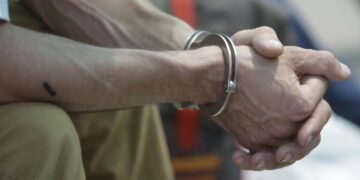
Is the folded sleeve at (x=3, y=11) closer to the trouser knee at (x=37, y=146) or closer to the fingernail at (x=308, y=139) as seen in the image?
Answer: the trouser knee at (x=37, y=146)

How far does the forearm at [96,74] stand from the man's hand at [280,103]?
5cm

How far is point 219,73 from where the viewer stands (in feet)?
4.72

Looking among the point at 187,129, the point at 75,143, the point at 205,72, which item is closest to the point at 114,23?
the point at 205,72

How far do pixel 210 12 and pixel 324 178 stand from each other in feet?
2.04

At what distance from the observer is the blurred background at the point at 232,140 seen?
7.06 ft

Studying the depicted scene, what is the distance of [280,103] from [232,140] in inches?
29.8

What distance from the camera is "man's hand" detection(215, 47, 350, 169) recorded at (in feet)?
4.68

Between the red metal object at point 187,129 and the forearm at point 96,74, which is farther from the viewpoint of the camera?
the red metal object at point 187,129

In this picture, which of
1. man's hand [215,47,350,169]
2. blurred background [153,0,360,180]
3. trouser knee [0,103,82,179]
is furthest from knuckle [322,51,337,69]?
blurred background [153,0,360,180]

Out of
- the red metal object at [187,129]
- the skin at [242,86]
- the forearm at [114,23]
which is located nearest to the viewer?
the skin at [242,86]

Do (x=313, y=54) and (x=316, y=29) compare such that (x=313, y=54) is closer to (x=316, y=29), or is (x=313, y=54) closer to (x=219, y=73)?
A: (x=219, y=73)

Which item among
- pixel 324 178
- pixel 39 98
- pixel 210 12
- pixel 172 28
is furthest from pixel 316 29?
pixel 39 98

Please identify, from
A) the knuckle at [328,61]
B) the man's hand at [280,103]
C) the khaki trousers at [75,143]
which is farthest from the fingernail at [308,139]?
the khaki trousers at [75,143]

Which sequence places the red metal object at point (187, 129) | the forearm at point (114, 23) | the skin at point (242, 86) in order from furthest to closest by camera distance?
the red metal object at point (187, 129), the forearm at point (114, 23), the skin at point (242, 86)
